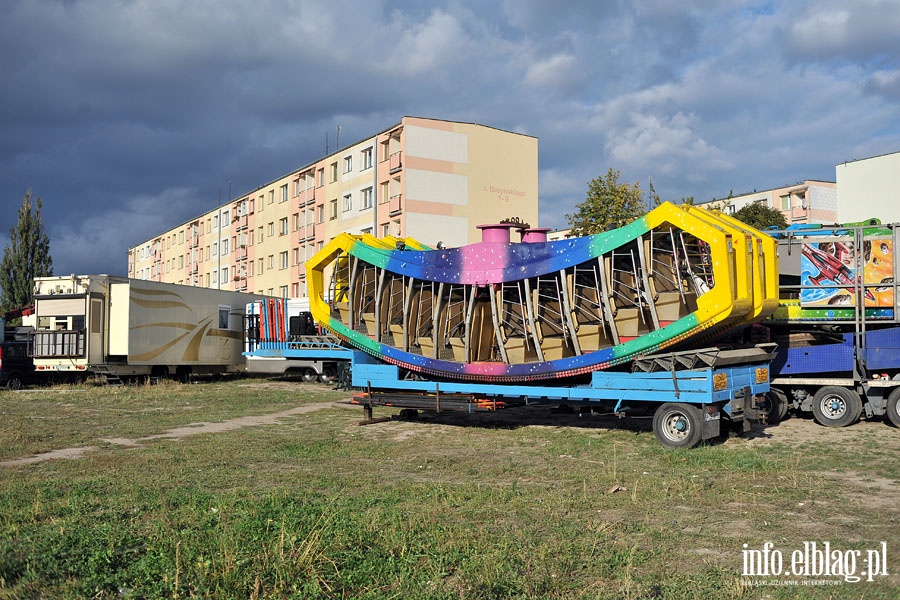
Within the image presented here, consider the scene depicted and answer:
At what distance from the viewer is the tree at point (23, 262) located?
60094 millimetres

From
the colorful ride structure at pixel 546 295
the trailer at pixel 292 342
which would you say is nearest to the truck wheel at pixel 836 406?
the colorful ride structure at pixel 546 295

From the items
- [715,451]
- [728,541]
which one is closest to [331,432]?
[715,451]

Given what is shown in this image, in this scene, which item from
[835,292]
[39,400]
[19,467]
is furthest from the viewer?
[39,400]

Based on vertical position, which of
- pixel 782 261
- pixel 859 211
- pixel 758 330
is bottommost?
pixel 758 330

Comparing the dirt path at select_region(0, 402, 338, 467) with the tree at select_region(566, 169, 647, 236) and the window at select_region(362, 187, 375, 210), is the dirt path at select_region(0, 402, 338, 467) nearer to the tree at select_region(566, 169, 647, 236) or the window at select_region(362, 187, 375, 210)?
the tree at select_region(566, 169, 647, 236)

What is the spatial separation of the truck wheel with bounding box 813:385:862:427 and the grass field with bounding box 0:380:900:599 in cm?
48

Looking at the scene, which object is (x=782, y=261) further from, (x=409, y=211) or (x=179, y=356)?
(x=409, y=211)

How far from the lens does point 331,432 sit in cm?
1514

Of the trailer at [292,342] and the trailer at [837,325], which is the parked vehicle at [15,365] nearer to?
the trailer at [292,342]

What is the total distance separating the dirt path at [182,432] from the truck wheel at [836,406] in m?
11.3

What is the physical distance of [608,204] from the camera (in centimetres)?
3019

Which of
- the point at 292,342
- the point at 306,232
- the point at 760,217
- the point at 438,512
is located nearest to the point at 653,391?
the point at 438,512

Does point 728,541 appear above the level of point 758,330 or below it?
below

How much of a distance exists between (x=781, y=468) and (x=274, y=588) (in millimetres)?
7546
